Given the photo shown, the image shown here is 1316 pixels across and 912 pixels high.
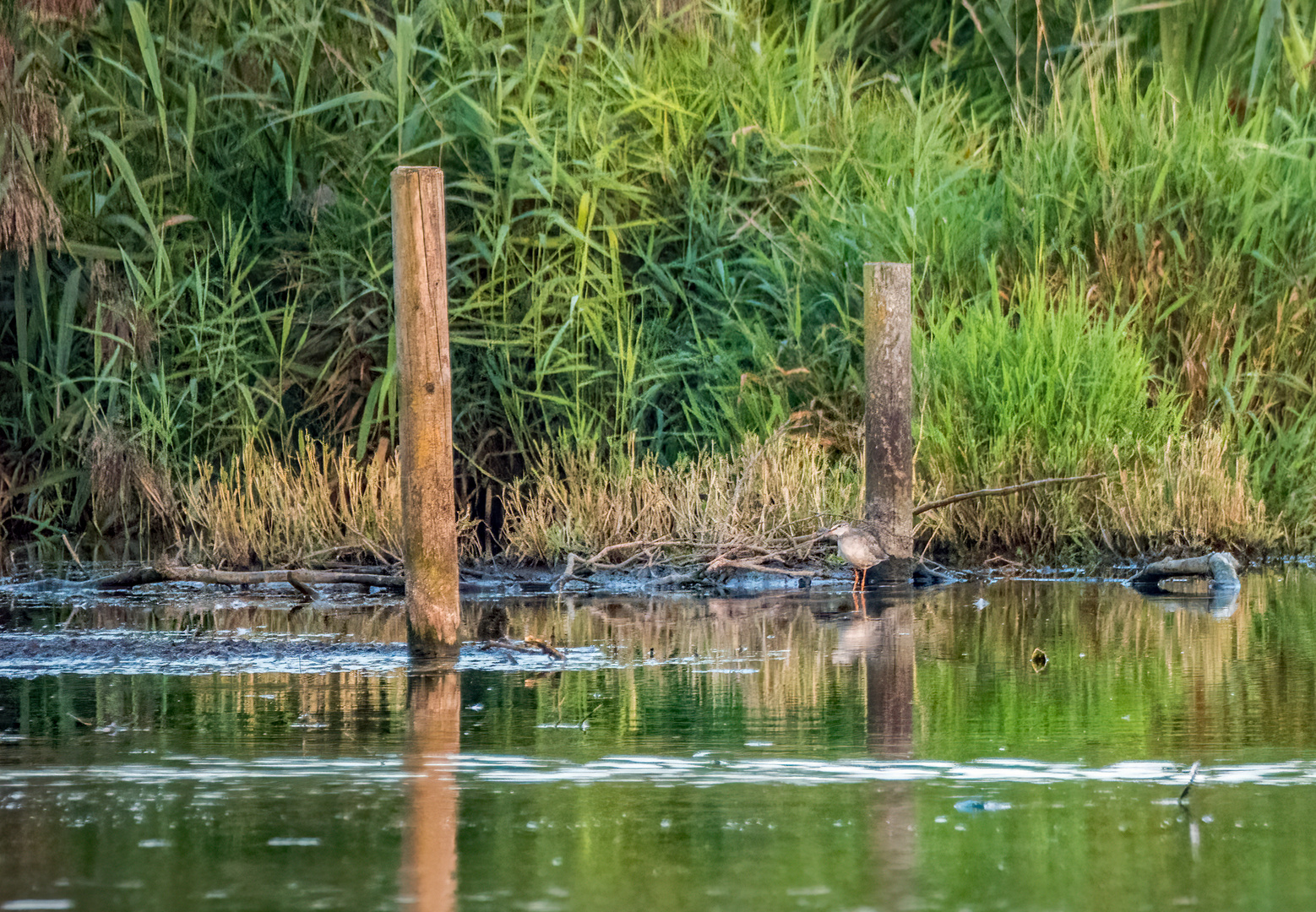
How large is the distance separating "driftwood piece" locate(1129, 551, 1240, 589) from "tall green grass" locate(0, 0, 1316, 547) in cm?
237

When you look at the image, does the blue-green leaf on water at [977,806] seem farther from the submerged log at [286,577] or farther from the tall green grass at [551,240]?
the tall green grass at [551,240]

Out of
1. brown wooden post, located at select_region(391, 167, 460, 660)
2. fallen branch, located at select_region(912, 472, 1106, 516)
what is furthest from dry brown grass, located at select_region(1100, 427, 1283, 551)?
brown wooden post, located at select_region(391, 167, 460, 660)

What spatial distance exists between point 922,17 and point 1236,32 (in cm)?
307

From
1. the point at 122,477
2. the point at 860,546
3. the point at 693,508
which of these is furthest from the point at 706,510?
the point at 122,477

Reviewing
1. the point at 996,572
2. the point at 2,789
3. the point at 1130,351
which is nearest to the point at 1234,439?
the point at 1130,351

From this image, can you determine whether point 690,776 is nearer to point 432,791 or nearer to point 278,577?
point 432,791

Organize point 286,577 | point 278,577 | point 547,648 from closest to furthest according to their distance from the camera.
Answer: point 547,648
point 286,577
point 278,577

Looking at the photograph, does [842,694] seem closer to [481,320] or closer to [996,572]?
[996,572]

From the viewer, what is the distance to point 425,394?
8.13 m

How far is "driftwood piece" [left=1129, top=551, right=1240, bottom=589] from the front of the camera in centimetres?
1185

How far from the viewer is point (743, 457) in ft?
42.5

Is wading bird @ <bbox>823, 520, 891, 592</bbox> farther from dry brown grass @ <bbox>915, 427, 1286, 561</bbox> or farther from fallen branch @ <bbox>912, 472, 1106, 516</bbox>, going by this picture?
dry brown grass @ <bbox>915, 427, 1286, 561</bbox>

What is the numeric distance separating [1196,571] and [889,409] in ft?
6.72

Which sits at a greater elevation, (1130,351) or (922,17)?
(922,17)
